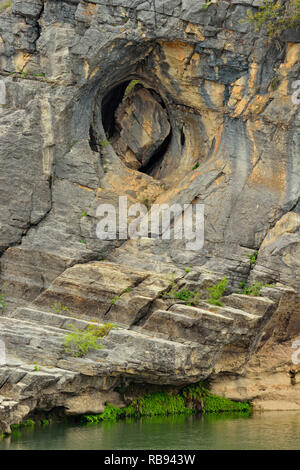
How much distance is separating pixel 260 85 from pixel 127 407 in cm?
1128

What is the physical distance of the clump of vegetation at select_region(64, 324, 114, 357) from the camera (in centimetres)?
2141

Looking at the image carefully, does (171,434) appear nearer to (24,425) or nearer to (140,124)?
(24,425)

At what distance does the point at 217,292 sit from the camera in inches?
939

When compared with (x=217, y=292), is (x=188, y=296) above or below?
below

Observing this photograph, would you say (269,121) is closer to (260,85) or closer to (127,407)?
(260,85)

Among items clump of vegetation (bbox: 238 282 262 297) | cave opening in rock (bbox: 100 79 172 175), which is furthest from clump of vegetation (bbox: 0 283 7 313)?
clump of vegetation (bbox: 238 282 262 297)

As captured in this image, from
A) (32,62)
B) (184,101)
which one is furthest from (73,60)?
(184,101)

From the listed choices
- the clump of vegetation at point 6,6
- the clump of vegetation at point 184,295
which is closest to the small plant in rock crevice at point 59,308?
the clump of vegetation at point 184,295

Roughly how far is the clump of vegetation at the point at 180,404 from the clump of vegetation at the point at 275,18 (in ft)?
38.3

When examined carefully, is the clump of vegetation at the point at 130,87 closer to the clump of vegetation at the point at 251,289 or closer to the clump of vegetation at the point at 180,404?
the clump of vegetation at the point at 251,289

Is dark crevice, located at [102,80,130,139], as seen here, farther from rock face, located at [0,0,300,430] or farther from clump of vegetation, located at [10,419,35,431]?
clump of vegetation, located at [10,419,35,431]

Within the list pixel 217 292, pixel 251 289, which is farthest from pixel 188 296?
pixel 251 289

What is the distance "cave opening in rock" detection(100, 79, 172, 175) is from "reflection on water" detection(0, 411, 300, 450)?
31.7ft

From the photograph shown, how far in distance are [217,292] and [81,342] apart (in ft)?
15.9
